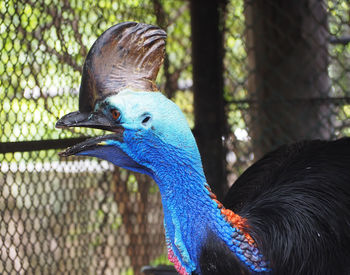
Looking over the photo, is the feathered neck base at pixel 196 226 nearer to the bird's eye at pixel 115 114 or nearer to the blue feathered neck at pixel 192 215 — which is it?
the blue feathered neck at pixel 192 215

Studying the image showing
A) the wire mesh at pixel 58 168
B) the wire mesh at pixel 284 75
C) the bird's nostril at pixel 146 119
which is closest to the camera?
the bird's nostril at pixel 146 119

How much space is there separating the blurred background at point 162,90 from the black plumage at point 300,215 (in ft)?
1.93

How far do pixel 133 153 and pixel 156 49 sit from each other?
279 mm

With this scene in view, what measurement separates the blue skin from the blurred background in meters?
0.56

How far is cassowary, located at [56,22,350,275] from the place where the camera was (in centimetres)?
140

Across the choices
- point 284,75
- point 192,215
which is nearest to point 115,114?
point 192,215

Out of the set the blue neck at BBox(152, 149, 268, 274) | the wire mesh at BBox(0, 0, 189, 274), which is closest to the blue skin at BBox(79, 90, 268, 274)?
the blue neck at BBox(152, 149, 268, 274)

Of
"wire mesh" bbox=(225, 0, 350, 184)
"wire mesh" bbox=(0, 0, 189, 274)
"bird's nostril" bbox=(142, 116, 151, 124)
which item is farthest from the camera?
"wire mesh" bbox=(225, 0, 350, 184)

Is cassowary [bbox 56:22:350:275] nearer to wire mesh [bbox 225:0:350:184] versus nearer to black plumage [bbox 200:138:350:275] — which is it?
black plumage [bbox 200:138:350:275]

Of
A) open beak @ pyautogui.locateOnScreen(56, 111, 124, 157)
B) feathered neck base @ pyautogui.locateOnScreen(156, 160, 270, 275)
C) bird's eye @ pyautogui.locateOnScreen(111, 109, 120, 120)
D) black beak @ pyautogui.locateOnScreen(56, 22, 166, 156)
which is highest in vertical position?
black beak @ pyautogui.locateOnScreen(56, 22, 166, 156)

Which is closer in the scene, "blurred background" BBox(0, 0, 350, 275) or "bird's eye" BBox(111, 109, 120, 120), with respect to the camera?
"bird's eye" BBox(111, 109, 120, 120)

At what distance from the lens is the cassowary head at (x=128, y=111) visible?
4.56ft

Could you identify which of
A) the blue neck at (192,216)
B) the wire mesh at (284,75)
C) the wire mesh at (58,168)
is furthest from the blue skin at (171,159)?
the wire mesh at (284,75)

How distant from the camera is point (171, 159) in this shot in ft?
4.61
